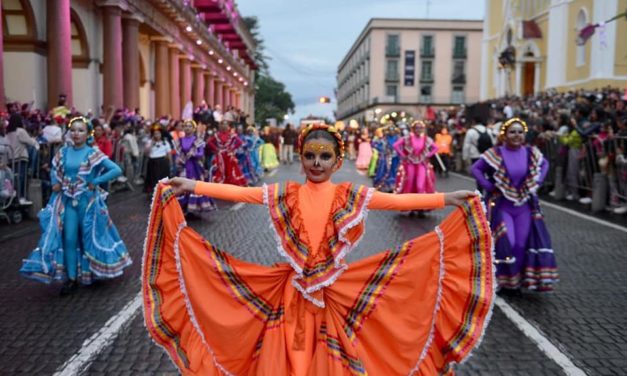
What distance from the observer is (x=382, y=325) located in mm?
3770

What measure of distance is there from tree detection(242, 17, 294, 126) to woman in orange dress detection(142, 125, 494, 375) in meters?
85.9

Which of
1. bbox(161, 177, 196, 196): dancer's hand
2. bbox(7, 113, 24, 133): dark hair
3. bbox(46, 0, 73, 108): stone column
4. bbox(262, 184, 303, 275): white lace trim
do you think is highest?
bbox(46, 0, 73, 108): stone column

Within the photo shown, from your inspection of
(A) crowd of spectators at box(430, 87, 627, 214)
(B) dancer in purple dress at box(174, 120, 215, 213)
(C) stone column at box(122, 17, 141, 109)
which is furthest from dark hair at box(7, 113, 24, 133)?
(C) stone column at box(122, 17, 141, 109)

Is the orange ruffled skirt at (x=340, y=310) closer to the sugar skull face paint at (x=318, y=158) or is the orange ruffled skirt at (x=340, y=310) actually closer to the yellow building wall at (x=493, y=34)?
the sugar skull face paint at (x=318, y=158)

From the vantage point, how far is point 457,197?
395 centimetres

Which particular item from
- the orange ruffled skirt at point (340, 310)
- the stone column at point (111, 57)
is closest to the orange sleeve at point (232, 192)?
the orange ruffled skirt at point (340, 310)

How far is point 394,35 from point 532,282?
82.8m

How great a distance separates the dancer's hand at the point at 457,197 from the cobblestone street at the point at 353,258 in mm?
1397

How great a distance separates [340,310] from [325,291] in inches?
5.2

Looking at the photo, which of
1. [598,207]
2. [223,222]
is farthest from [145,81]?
[598,207]

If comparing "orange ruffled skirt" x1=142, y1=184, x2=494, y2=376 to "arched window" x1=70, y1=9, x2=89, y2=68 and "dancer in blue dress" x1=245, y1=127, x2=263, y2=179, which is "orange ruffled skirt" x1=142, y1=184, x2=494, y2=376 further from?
"arched window" x1=70, y1=9, x2=89, y2=68

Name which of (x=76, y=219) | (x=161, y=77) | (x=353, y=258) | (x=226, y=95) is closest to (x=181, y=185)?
(x=76, y=219)

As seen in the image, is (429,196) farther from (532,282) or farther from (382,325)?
(532,282)

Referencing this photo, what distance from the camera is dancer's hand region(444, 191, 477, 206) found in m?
3.93
